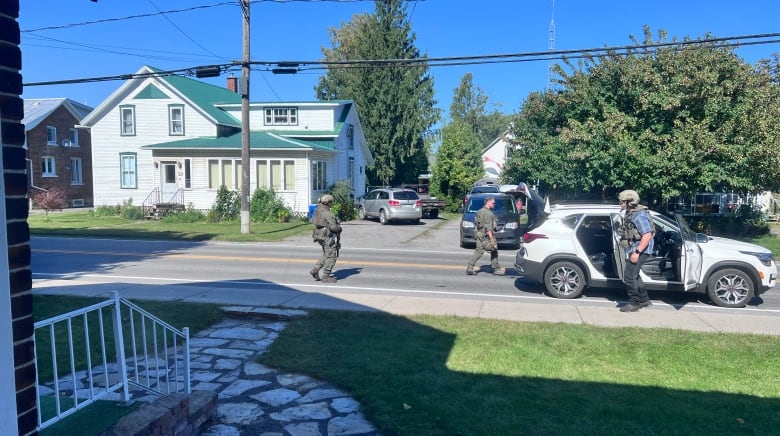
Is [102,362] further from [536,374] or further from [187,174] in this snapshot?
[187,174]

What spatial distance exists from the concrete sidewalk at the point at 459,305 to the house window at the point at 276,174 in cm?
1839

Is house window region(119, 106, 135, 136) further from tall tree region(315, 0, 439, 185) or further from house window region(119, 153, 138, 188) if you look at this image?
tall tree region(315, 0, 439, 185)

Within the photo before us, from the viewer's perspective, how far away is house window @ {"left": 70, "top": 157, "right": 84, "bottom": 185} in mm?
43103

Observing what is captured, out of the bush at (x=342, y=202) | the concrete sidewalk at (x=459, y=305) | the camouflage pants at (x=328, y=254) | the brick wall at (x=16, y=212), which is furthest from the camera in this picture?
the bush at (x=342, y=202)

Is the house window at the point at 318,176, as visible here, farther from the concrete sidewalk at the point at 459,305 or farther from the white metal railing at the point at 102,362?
the white metal railing at the point at 102,362

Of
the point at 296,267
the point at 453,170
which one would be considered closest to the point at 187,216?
the point at 296,267

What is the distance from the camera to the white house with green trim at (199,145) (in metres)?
29.8

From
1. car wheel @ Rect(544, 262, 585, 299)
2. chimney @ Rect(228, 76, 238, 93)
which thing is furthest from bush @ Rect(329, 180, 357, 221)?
car wheel @ Rect(544, 262, 585, 299)

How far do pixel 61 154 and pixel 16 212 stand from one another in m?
45.4

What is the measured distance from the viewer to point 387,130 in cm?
4822

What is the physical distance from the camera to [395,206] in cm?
2852

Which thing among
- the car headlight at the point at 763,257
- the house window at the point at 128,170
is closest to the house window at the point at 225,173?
the house window at the point at 128,170

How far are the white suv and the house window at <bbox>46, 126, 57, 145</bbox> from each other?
40.1 meters

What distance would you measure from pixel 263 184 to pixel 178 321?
22.4 metres
